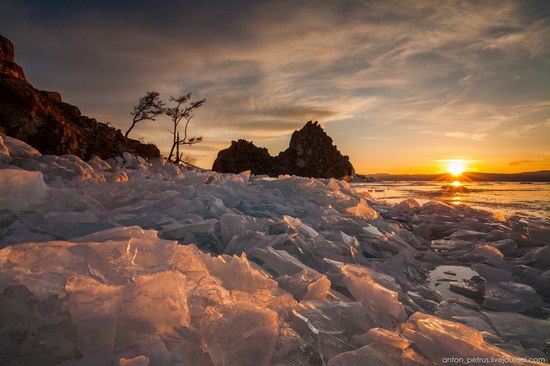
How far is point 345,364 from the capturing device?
1038 mm

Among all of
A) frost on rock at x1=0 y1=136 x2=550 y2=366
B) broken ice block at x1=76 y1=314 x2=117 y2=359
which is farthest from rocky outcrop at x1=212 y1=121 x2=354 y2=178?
broken ice block at x1=76 y1=314 x2=117 y2=359

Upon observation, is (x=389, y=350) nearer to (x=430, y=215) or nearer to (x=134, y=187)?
(x=134, y=187)

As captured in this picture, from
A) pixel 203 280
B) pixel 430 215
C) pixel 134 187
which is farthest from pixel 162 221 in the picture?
pixel 430 215

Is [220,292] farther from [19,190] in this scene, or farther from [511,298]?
[511,298]

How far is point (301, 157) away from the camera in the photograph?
2544 inches

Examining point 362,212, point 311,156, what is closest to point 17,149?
point 362,212

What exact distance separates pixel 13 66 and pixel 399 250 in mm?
9578

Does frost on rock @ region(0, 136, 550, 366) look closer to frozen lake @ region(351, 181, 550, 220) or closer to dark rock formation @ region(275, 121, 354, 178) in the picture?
frozen lake @ region(351, 181, 550, 220)

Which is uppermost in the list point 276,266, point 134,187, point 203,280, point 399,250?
point 134,187

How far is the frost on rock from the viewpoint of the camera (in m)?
0.99

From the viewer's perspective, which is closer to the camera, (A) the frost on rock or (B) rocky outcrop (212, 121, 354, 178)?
(A) the frost on rock

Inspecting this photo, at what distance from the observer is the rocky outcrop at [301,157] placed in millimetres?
59531

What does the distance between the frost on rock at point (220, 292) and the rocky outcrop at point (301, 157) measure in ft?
185

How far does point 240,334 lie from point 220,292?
250mm
